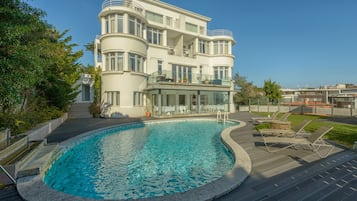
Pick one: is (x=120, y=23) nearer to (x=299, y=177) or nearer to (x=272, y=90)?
(x=299, y=177)

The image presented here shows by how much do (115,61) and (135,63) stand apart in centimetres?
213

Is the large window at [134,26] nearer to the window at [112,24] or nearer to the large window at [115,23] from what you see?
the large window at [115,23]

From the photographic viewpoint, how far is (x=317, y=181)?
13.0ft

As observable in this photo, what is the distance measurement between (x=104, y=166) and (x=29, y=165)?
2.01m

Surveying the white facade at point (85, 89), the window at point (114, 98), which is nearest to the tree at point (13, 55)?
the window at point (114, 98)

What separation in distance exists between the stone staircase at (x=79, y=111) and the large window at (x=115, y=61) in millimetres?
5948

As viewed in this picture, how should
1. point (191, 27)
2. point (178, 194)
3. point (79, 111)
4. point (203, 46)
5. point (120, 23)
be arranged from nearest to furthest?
1. point (178, 194)
2. point (120, 23)
3. point (79, 111)
4. point (191, 27)
5. point (203, 46)

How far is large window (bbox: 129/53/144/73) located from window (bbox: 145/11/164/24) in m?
6.52

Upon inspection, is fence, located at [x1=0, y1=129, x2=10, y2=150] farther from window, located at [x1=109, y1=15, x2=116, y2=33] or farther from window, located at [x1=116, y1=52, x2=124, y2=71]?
window, located at [x1=109, y1=15, x2=116, y2=33]

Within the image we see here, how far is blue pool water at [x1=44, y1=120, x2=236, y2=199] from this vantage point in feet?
14.3

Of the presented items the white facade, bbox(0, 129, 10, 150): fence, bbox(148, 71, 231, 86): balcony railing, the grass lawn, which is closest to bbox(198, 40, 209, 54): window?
bbox(148, 71, 231, 86): balcony railing

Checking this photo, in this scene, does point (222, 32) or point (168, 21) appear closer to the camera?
point (168, 21)

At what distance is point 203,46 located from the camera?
2700cm

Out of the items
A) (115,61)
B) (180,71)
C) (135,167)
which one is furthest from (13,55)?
(180,71)
